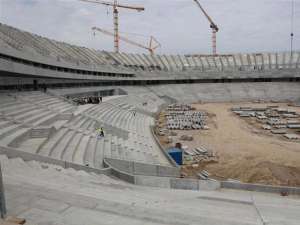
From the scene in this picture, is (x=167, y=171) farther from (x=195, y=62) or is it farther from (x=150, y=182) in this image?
(x=195, y=62)

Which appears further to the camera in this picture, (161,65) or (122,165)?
(161,65)

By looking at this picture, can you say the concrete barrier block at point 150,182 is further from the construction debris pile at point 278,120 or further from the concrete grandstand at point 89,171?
the construction debris pile at point 278,120

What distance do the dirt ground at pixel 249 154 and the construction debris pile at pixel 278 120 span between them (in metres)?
1.31

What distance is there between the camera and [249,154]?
64.6ft

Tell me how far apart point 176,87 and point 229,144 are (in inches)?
1474

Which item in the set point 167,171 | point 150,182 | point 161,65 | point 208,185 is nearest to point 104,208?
point 150,182

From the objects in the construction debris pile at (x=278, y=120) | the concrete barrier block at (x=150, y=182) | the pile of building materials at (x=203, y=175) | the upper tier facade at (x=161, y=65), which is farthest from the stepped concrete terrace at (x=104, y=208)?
the upper tier facade at (x=161, y=65)

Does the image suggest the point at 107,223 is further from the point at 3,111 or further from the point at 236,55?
the point at 236,55

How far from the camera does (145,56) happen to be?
71.7m

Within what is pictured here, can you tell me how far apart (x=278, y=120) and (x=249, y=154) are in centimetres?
1641

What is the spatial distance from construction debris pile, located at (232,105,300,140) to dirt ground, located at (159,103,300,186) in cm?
131

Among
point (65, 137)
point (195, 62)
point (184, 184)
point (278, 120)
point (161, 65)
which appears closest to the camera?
point (184, 184)

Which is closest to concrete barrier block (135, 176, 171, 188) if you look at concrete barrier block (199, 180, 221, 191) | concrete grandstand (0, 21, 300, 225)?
concrete grandstand (0, 21, 300, 225)

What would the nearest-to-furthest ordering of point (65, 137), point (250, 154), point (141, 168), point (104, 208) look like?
point (104, 208) < point (141, 168) < point (65, 137) < point (250, 154)
